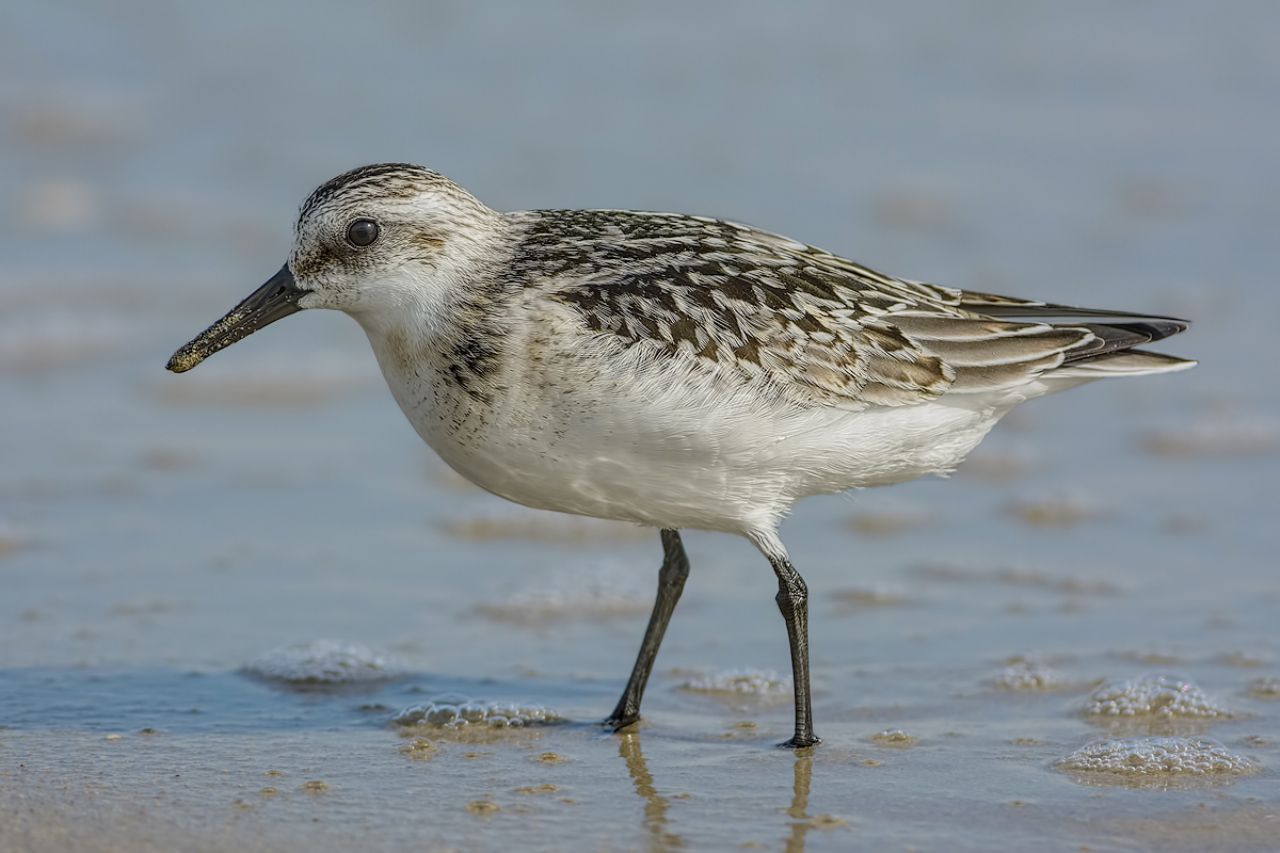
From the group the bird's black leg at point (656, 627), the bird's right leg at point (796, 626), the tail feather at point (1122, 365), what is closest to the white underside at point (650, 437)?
the bird's right leg at point (796, 626)

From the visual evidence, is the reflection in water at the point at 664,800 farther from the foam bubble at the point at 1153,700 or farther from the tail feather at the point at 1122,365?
the tail feather at the point at 1122,365

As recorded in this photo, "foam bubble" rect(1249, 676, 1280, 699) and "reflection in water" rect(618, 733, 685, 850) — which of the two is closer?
"reflection in water" rect(618, 733, 685, 850)

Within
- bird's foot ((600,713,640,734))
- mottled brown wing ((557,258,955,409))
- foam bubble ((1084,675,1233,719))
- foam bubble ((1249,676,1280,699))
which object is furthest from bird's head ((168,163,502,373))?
foam bubble ((1249,676,1280,699))

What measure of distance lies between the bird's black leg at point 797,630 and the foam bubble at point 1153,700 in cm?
110

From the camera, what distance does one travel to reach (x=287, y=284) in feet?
20.6

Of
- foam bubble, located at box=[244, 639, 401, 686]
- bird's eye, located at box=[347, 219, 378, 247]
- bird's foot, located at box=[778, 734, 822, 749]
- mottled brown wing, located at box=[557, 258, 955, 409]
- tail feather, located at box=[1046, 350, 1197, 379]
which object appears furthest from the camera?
foam bubble, located at box=[244, 639, 401, 686]

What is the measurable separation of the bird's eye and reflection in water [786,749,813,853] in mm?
2284

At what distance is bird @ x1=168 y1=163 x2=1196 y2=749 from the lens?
5902 mm

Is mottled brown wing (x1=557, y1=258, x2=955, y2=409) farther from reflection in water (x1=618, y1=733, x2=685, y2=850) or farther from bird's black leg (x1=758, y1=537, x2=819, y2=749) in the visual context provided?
reflection in water (x1=618, y1=733, x2=685, y2=850)

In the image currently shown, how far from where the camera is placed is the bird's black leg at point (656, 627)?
6.62 m

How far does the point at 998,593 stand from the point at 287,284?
140 inches

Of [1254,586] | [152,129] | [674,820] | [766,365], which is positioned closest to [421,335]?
[766,365]

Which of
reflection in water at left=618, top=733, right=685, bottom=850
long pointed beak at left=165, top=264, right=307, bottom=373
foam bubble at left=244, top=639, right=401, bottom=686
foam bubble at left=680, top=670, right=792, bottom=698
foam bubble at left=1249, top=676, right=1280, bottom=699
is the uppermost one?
long pointed beak at left=165, top=264, right=307, bottom=373

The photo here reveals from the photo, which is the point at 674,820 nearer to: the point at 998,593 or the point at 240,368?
the point at 998,593
